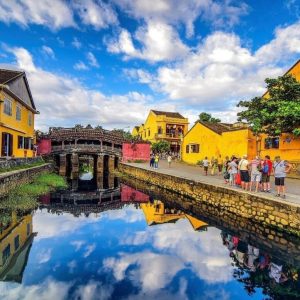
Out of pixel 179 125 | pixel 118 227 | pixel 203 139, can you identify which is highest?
pixel 179 125

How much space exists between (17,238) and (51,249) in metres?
1.38

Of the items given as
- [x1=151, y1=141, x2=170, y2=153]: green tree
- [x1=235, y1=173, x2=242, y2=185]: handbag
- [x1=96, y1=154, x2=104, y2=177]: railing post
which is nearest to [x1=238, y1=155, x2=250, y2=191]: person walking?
[x1=235, y1=173, x2=242, y2=185]: handbag

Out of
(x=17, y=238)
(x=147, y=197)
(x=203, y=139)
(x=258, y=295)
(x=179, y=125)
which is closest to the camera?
(x=258, y=295)

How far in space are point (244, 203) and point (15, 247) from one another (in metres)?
8.59

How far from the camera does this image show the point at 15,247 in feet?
27.9

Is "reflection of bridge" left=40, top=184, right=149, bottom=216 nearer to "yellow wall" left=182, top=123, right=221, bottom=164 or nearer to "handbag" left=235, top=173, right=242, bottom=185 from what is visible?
"handbag" left=235, top=173, right=242, bottom=185

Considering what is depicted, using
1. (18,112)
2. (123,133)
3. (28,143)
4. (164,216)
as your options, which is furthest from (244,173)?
(123,133)

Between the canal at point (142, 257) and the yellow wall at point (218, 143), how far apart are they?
1204cm

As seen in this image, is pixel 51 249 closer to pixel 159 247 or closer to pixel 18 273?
pixel 18 273

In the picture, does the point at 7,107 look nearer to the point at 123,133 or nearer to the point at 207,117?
the point at 207,117

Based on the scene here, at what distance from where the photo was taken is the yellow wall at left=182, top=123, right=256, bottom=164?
23781 millimetres

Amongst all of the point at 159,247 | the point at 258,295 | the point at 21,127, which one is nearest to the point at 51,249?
the point at 159,247

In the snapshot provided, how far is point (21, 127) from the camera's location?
946 inches

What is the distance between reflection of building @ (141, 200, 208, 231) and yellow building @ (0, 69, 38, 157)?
10.7 meters
